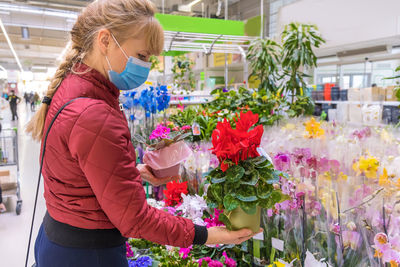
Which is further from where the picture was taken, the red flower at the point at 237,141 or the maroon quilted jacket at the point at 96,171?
the red flower at the point at 237,141

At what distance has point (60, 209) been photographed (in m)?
0.90

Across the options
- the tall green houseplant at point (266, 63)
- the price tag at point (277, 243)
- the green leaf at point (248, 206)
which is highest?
the tall green houseplant at point (266, 63)

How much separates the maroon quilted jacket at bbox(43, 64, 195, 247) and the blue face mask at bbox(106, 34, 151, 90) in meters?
0.02

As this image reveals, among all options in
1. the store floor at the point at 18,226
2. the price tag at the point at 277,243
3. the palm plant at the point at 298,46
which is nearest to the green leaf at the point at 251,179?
the price tag at the point at 277,243

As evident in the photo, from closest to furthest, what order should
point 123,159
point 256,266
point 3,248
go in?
1. point 123,159
2. point 256,266
3. point 3,248

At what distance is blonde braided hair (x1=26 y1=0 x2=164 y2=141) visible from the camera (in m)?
0.87

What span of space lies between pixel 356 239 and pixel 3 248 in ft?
10.3

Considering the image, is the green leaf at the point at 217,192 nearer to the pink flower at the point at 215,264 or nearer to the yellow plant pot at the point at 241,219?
the yellow plant pot at the point at 241,219

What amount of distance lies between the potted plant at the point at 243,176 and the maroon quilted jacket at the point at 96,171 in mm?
140

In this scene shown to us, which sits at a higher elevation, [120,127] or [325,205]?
[120,127]

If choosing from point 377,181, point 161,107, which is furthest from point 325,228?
point 161,107

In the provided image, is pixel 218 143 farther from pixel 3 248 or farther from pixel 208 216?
pixel 3 248

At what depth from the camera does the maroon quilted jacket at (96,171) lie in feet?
2.57

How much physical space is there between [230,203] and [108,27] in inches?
22.8
